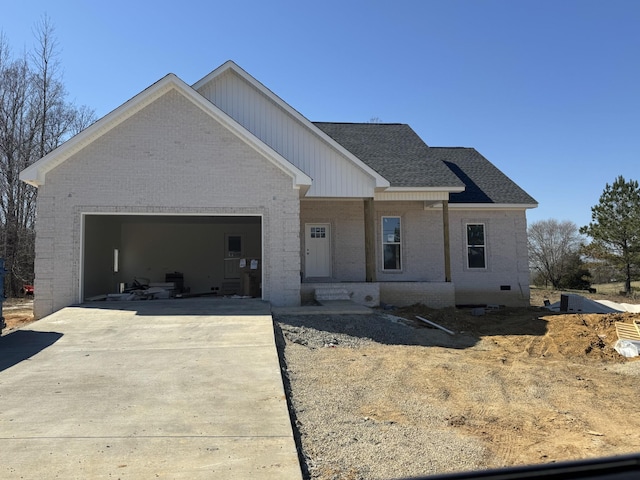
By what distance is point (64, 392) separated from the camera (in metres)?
5.84

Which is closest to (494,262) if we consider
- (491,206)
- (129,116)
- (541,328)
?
(491,206)

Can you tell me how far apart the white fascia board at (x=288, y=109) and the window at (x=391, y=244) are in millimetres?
2856

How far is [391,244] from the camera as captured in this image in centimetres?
1747

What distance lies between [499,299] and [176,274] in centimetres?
1323

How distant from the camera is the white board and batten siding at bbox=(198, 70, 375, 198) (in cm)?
1502

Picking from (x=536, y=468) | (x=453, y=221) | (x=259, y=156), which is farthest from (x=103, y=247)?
(x=536, y=468)

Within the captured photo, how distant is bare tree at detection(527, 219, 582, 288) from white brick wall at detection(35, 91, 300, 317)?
28.3m

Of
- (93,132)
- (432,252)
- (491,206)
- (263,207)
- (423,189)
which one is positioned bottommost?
(432,252)

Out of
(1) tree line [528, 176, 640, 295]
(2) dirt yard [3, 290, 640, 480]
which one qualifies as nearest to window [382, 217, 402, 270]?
(2) dirt yard [3, 290, 640, 480]

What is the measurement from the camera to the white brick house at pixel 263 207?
480 inches

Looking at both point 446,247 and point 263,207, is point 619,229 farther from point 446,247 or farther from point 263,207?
point 263,207

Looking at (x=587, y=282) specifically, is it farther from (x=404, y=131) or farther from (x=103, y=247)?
(x=103, y=247)

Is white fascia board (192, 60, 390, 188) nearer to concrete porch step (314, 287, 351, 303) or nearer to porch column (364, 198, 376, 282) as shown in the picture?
porch column (364, 198, 376, 282)

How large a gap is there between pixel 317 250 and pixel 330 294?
3059 millimetres
